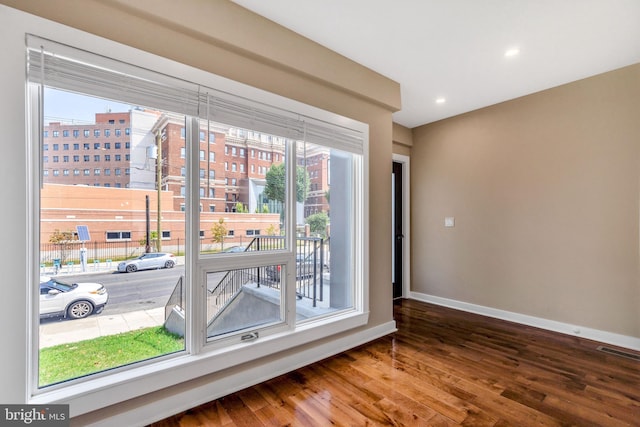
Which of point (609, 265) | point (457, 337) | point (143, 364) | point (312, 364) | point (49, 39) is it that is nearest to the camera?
point (49, 39)

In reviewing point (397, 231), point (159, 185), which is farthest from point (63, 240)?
point (397, 231)

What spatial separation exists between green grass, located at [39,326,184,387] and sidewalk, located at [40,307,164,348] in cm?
A: 3

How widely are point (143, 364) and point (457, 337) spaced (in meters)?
2.91

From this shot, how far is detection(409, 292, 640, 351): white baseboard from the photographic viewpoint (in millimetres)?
2812

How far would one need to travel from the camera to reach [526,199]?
11.3ft

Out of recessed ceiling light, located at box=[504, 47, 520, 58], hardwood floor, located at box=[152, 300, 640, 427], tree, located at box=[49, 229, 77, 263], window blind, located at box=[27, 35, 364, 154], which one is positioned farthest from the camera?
recessed ceiling light, located at box=[504, 47, 520, 58]

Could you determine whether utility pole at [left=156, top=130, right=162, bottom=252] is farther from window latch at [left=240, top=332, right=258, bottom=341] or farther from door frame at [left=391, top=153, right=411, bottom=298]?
door frame at [left=391, top=153, right=411, bottom=298]

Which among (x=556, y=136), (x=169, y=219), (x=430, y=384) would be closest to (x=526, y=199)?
(x=556, y=136)

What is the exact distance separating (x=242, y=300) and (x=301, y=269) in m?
0.63

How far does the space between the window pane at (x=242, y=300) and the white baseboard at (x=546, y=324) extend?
2.84 metres

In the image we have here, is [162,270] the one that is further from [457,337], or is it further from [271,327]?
[457,337]

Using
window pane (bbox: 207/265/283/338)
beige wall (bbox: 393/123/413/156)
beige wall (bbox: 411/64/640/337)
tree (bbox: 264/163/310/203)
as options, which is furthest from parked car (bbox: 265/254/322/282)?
beige wall (bbox: 393/123/413/156)

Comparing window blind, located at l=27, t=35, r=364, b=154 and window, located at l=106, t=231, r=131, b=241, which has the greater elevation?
window blind, located at l=27, t=35, r=364, b=154

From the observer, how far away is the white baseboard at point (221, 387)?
1699 millimetres
